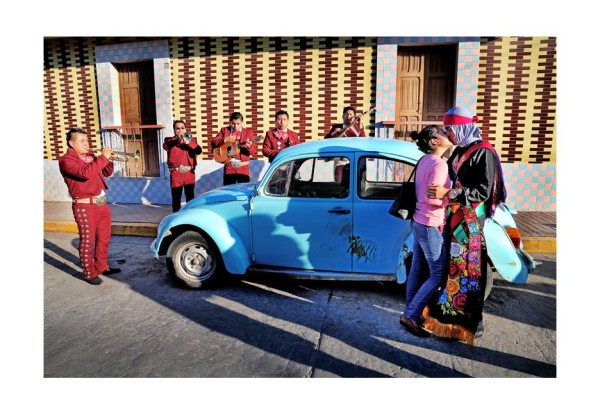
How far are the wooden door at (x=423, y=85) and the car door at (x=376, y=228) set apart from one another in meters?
3.90

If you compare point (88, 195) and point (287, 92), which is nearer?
point (88, 195)

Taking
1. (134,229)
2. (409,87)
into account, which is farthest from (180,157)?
(409,87)

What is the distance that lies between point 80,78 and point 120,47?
4.19 ft

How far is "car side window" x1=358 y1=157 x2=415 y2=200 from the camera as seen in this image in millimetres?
3803

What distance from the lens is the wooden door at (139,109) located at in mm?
8625

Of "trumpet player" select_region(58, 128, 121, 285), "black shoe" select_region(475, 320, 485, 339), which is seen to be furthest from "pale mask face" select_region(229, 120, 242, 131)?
"black shoe" select_region(475, 320, 485, 339)

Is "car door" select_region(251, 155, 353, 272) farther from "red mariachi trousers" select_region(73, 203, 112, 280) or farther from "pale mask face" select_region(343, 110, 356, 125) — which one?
"pale mask face" select_region(343, 110, 356, 125)

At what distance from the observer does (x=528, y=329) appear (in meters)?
3.33

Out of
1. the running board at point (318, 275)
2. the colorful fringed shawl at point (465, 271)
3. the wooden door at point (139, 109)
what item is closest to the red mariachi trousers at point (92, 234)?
the running board at point (318, 275)

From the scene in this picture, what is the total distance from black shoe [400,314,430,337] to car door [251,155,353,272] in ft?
2.66

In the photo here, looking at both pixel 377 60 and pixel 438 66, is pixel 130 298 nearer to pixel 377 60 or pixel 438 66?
pixel 377 60

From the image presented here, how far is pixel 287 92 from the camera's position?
7.73 metres

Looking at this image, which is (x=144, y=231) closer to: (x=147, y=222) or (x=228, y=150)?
(x=147, y=222)

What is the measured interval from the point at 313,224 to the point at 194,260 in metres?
1.49
